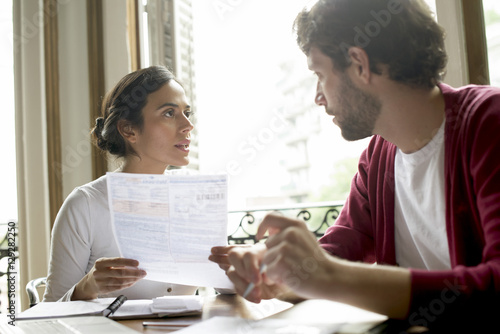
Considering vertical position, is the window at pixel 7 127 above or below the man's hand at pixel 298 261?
above

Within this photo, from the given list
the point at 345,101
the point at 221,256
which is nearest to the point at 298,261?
the point at 221,256

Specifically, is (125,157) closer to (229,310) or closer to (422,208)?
(229,310)

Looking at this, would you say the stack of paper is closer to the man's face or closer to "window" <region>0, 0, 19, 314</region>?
the man's face

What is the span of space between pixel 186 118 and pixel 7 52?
156 cm

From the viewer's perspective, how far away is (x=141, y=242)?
117cm

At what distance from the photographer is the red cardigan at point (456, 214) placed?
2.64ft

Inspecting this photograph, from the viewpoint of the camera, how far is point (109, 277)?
1282 millimetres

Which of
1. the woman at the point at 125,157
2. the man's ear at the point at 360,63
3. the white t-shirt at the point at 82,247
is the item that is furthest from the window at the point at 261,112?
the man's ear at the point at 360,63

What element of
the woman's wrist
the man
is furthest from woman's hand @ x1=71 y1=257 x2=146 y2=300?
the man

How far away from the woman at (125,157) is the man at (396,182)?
28.3 inches

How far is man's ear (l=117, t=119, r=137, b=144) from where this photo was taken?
1.99 m

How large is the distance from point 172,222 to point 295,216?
5.39ft

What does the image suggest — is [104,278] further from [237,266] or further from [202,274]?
[237,266]

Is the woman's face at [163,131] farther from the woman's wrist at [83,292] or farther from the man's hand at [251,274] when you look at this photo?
the man's hand at [251,274]
